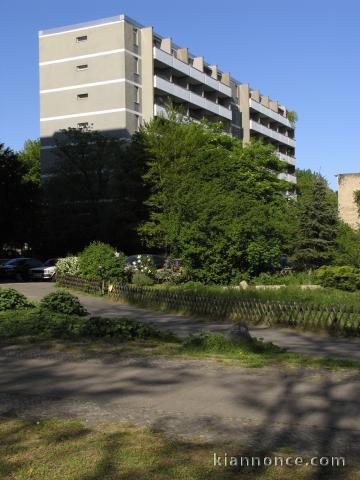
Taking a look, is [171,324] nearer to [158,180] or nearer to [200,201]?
[200,201]

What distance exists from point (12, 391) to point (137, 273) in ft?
70.6

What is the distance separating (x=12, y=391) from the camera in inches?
287

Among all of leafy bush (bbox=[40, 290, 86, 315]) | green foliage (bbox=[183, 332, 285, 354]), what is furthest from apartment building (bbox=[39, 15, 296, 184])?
green foliage (bbox=[183, 332, 285, 354])

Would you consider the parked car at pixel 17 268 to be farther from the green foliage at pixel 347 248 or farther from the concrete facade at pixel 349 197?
the concrete facade at pixel 349 197

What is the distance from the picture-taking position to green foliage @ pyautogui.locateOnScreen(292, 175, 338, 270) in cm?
3975

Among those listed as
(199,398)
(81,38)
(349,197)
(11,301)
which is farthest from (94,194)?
(199,398)

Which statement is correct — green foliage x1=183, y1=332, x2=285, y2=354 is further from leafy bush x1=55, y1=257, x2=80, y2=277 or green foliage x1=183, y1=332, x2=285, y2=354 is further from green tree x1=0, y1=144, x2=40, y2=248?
green tree x1=0, y1=144, x2=40, y2=248

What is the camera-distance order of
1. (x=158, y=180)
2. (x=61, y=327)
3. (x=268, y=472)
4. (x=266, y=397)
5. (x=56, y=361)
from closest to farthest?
(x=268, y=472)
(x=266, y=397)
(x=56, y=361)
(x=61, y=327)
(x=158, y=180)

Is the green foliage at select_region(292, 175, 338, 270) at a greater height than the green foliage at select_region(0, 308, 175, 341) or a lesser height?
greater

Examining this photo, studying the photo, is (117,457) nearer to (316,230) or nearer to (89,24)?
(316,230)

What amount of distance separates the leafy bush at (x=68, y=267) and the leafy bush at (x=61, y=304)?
12.8 metres

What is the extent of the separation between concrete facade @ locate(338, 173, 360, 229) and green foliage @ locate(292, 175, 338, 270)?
5.85 m

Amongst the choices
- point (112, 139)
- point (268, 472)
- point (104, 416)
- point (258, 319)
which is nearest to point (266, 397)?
point (104, 416)

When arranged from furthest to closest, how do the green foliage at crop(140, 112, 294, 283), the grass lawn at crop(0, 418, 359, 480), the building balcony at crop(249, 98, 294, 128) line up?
the building balcony at crop(249, 98, 294, 128) → the green foliage at crop(140, 112, 294, 283) → the grass lawn at crop(0, 418, 359, 480)
